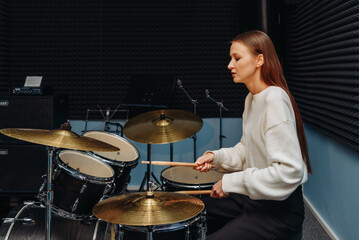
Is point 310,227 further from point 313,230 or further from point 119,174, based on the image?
point 119,174

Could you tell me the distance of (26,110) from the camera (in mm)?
3484

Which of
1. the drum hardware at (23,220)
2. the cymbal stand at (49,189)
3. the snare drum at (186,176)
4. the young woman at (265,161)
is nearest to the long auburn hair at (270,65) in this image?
the young woman at (265,161)

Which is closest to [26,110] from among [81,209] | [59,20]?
[59,20]

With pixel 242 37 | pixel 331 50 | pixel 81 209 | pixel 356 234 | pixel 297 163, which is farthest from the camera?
pixel 331 50

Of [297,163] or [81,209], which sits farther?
[81,209]

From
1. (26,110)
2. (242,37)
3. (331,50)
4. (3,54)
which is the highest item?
(3,54)

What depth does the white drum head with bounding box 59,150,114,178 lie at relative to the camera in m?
2.25

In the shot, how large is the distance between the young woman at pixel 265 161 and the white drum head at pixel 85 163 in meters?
0.82

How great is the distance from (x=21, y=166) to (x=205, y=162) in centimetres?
246

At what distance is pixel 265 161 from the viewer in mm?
1577

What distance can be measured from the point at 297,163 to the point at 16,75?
150 inches

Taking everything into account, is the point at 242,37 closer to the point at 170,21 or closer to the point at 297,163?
the point at 297,163

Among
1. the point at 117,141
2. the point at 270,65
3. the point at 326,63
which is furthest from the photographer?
the point at 326,63

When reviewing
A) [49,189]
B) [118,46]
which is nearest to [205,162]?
[49,189]
